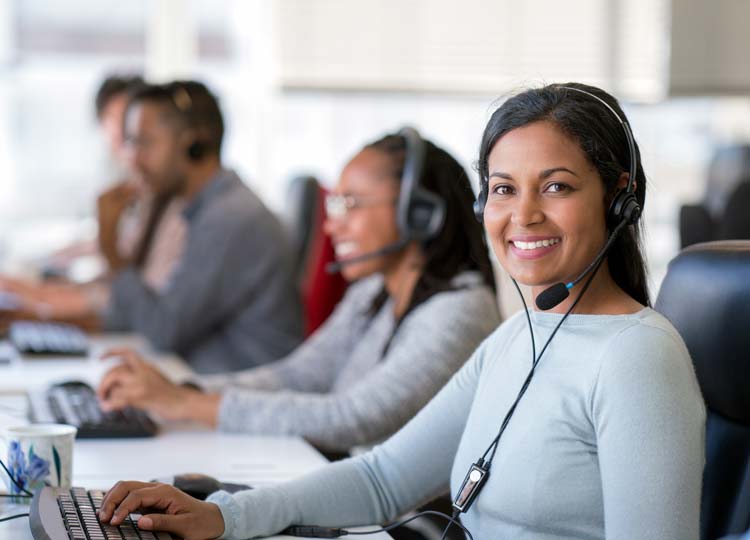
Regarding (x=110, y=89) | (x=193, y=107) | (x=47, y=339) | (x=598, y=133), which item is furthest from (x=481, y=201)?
(x=110, y=89)

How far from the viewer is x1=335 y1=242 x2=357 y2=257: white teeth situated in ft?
6.50

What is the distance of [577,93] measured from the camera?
121cm

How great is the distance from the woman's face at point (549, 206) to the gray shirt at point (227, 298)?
1463mm

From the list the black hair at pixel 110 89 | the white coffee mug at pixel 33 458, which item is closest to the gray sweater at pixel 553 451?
the white coffee mug at pixel 33 458

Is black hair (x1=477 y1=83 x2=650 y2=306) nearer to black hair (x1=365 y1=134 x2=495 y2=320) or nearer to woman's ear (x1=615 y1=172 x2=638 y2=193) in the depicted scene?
woman's ear (x1=615 y1=172 x2=638 y2=193)

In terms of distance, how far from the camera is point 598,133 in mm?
1178

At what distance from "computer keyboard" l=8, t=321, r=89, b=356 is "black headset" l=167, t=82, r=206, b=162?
531 millimetres

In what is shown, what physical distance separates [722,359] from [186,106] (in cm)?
198

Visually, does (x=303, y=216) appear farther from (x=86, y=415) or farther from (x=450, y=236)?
(x=86, y=415)

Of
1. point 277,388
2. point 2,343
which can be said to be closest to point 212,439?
point 277,388

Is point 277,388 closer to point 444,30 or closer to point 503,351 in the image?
point 503,351

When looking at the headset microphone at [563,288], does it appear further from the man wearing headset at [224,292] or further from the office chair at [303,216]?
the office chair at [303,216]

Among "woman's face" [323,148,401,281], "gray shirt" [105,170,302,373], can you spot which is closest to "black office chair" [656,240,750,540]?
A: "woman's face" [323,148,401,281]

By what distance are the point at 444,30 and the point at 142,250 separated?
170 centimetres
